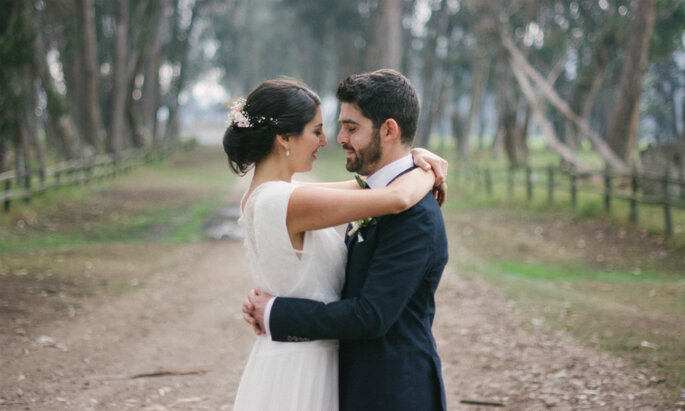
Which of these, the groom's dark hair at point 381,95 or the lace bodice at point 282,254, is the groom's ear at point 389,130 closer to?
the groom's dark hair at point 381,95

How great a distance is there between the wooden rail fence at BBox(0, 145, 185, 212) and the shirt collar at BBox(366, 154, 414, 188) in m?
12.1

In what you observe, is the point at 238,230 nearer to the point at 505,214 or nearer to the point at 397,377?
the point at 505,214

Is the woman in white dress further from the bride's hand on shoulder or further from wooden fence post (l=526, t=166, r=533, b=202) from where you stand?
wooden fence post (l=526, t=166, r=533, b=202)

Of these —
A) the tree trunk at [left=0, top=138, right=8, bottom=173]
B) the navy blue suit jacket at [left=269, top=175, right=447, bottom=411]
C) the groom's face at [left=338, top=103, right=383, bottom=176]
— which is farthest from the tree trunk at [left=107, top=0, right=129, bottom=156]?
the navy blue suit jacket at [left=269, top=175, right=447, bottom=411]

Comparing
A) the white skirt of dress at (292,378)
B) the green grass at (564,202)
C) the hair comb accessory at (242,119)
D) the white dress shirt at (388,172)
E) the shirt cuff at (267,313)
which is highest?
the hair comb accessory at (242,119)

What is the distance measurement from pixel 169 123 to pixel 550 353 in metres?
40.2

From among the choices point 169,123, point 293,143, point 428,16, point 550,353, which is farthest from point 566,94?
point 293,143

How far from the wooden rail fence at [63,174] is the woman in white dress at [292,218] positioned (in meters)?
11.8

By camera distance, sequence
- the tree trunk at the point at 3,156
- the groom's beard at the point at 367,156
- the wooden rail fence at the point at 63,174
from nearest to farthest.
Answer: the groom's beard at the point at 367,156 < the wooden rail fence at the point at 63,174 < the tree trunk at the point at 3,156

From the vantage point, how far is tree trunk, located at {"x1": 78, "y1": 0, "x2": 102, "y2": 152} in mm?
21109

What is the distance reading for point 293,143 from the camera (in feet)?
8.52

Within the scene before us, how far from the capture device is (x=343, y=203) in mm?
2318

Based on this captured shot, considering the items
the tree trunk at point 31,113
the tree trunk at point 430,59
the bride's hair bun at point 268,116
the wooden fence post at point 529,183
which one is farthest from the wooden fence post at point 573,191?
the tree trunk at point 430,59

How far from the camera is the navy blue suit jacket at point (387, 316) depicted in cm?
224
